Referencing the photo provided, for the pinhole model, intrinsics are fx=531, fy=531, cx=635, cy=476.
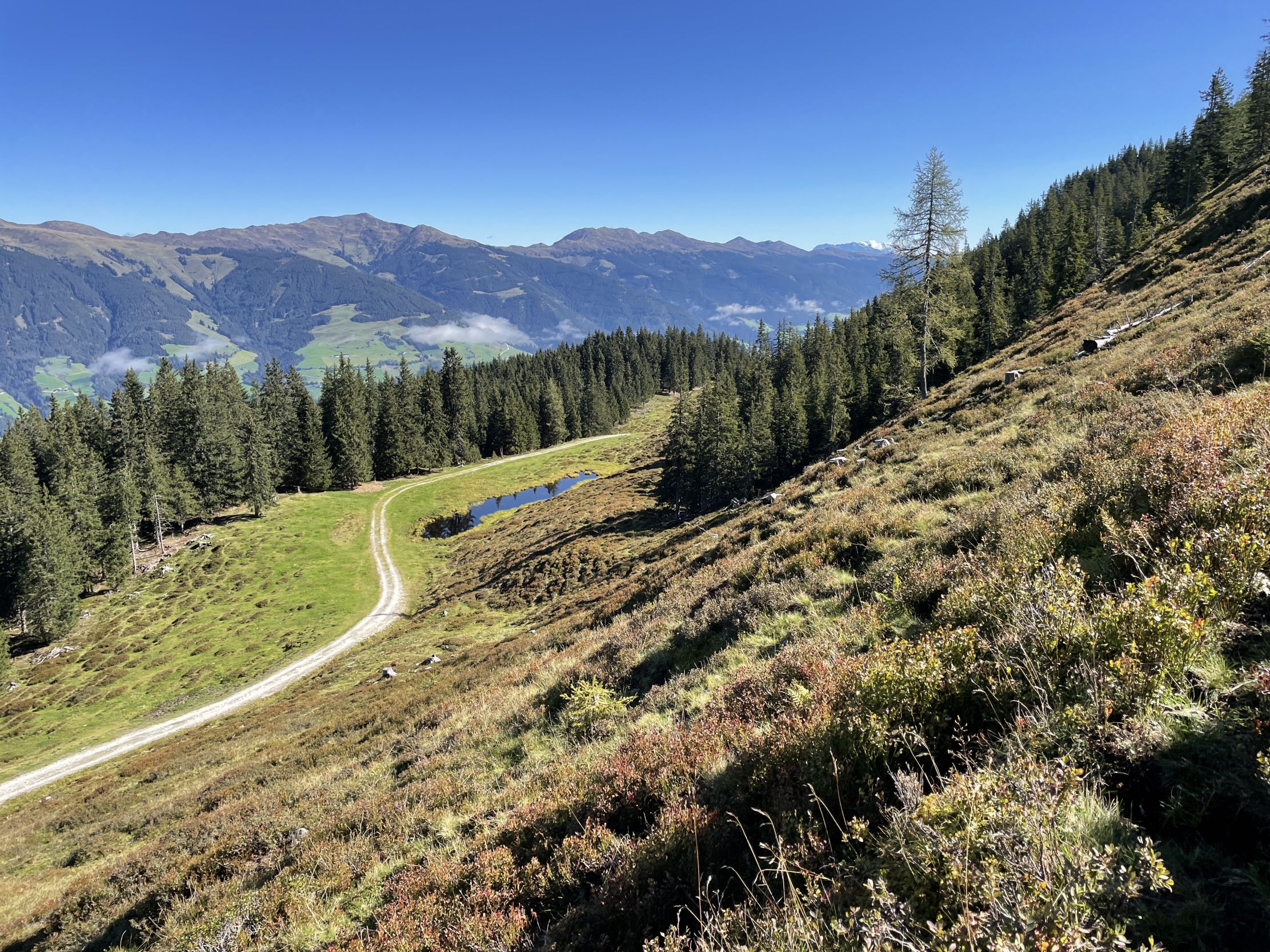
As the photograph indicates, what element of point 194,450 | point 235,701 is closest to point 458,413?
point 194,450

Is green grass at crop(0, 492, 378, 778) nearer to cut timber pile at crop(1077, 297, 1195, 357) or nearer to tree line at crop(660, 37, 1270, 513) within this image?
tree line at crop(660, 37, 1270, 513)

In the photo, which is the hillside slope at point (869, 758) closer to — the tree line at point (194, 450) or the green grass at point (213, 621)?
the green grass at point (213, 621)

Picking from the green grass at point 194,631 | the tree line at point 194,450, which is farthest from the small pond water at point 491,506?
the tree line at point 194,450

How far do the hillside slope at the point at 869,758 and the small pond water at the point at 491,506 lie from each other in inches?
2152

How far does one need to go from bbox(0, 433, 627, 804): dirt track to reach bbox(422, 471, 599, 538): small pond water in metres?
13.4

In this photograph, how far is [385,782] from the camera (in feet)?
33.7

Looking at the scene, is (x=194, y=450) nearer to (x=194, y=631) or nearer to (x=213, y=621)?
(x=213, y=621)

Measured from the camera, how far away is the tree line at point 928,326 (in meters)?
37.3

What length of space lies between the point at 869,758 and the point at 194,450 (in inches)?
3366

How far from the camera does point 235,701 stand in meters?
32.3

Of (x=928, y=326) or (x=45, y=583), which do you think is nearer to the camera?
(x=928, y=326)

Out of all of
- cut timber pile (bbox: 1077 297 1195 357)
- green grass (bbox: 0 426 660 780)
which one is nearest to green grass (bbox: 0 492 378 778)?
green grass (bbox: 0 426 660 780)

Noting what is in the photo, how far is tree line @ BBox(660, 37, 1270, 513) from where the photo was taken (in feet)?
122

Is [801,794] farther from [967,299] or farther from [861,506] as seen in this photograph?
[967,299]
